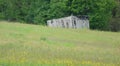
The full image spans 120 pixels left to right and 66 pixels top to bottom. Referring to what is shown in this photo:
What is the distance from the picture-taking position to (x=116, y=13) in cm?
6869

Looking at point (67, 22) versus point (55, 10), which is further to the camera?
point (55, 10)

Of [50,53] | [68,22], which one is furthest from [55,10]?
[50,53]

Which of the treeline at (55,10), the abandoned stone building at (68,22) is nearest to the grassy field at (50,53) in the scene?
the abandoned stone building at (68,22)

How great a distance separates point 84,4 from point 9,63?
1814 inches

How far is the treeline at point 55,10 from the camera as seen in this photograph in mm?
62531

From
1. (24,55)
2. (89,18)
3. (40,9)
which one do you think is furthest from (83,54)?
(40,9)

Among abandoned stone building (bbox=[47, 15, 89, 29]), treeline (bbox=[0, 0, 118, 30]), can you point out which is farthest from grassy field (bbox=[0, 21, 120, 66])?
treeline (bbox=[0, 0, 118, 30])

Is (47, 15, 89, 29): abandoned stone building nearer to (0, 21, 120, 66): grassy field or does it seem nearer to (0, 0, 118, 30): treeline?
(0, 0, 118, 30): treeline

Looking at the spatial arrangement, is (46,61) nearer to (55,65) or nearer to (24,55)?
(55,65)

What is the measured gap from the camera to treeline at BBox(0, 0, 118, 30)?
205 feet

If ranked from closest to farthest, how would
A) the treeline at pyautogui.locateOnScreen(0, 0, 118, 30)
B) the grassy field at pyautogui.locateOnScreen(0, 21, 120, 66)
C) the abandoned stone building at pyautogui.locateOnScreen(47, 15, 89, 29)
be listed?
the grassy field at pyautogui.locateOnScreen(0, 21, 120, 66)
the abandoned stone building at pyautogui.locateOnScreen(47, 15, 89, 29)
the treeline at pyautogui.locateOnScreen(0, 0, 118, 30)

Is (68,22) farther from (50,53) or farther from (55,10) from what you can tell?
(50,53)

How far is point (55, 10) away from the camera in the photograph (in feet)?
208

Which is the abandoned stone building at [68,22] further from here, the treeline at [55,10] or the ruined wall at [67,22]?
the treeline at [55,10]
